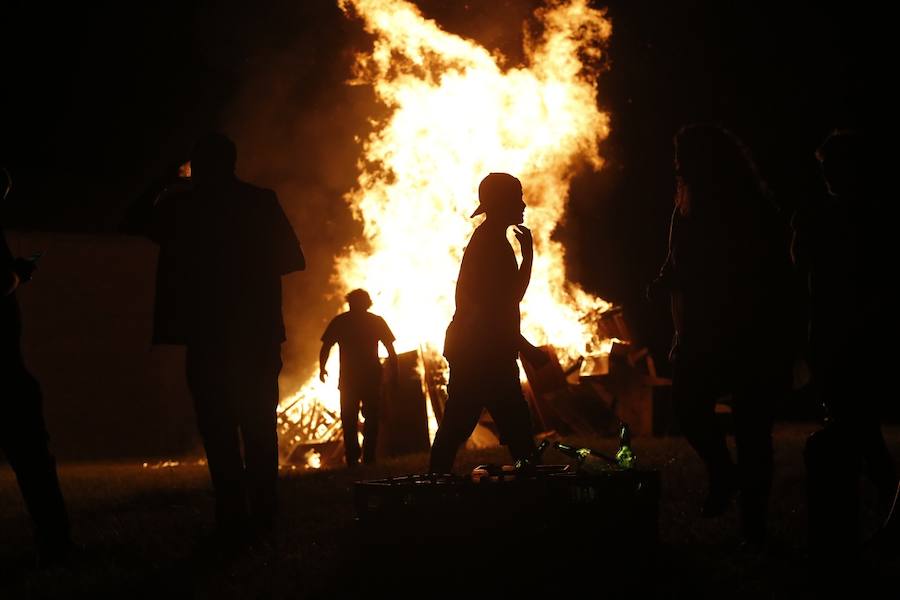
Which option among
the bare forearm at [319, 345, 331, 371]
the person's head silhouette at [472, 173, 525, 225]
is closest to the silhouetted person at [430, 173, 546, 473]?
the person's head silhouette at [472, 173, 525, 225]

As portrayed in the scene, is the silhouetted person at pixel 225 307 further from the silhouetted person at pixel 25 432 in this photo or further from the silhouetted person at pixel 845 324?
the silhouetted person at pixel 845 324

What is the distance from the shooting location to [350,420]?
13.3m

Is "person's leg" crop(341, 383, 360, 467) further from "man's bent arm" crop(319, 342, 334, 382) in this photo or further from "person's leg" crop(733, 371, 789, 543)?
"person's leg" crop(733, 371, 789, 543)

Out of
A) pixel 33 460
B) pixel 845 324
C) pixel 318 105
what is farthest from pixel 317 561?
pixel 318 105

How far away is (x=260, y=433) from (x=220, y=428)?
0.28 m

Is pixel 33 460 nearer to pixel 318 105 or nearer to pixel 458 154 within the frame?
pixel 458 154

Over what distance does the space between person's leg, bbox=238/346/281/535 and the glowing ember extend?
10414 mm

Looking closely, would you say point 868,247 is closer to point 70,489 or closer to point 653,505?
point 653,505

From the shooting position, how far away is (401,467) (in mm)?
11789

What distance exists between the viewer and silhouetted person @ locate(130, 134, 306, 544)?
673 centimetres

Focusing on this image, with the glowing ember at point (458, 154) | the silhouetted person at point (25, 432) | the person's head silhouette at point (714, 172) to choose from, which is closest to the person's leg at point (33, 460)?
the silhouetted person at point (25, 432)

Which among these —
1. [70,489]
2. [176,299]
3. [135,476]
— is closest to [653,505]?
[176,299]

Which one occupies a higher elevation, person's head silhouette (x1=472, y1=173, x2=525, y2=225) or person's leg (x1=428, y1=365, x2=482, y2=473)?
person's head silhouette (x1=472, y1=173, x2=525, y2=225)

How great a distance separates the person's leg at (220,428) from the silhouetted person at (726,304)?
2.64 meters
